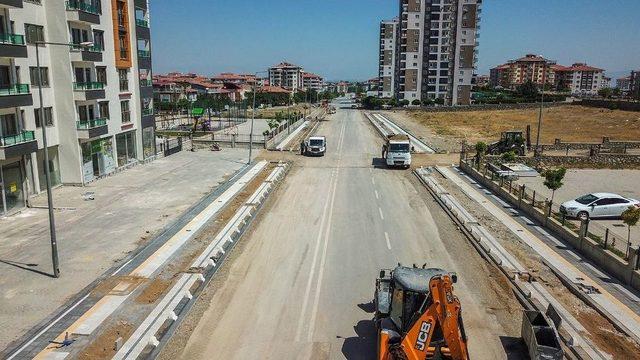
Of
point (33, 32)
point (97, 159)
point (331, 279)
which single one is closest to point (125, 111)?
point (97, 159)

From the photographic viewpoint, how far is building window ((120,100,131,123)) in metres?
37.2

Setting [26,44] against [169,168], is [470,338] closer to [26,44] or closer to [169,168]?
[26,44]

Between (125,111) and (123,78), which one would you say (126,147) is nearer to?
(125,111)

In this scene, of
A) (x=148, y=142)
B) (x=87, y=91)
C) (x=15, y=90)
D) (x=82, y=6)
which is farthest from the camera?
(x=148, y=142)

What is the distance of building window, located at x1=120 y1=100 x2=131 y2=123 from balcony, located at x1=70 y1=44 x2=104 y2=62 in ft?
16.6

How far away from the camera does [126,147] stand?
1497 inches

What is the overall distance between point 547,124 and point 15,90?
7302 cm

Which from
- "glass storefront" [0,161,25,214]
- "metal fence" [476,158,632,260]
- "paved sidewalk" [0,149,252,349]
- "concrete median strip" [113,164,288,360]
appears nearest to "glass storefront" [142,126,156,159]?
"paved sidewalk" [0,149,252,349]

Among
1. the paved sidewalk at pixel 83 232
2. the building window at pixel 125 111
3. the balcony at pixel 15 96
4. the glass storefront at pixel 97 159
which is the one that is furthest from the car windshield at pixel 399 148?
the balcony at pixel 15 96

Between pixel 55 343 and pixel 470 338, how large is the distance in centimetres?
1097

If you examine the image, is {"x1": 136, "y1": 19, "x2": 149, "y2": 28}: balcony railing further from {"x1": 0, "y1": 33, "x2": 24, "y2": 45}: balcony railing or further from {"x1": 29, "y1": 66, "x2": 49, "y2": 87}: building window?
{"x1": 0, "y1": 33, "x2": 24, "y2": 45}: balcony railing

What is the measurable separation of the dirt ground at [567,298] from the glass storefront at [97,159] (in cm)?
2526

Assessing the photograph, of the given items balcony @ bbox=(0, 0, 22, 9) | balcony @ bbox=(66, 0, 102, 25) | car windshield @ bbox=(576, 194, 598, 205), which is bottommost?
car windshield @ bbox=(576, 194, 598, 205)

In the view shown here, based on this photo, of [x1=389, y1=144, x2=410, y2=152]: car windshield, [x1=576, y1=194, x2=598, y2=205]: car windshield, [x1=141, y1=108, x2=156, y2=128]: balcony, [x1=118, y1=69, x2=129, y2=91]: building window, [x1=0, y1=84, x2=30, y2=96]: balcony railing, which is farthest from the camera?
[x1=141, y1=108, x2=156, y2=128]: balcony
